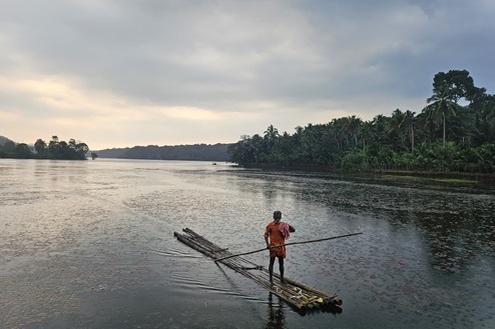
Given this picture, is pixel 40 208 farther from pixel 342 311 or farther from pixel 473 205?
pixel 473 205

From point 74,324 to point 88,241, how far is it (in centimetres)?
1229

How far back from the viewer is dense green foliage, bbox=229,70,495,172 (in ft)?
285

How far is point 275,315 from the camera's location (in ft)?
41.0

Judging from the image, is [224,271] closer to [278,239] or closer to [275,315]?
[278,239]

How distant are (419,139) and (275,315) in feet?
406

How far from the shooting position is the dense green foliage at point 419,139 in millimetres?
86812

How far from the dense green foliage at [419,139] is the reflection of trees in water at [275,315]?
254ft

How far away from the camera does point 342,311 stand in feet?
42.8

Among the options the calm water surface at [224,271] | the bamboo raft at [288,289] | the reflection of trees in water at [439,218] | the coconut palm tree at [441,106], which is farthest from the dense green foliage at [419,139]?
the bamboo raft at [288,289]

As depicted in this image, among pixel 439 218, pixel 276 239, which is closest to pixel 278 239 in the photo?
pixel 276 239

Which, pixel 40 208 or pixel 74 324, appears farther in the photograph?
pixel 40 208

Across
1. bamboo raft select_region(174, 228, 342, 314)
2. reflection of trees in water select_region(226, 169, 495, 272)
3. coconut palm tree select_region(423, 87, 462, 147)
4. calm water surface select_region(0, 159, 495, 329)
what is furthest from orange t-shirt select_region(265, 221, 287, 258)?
coconut palm tree select_region(423, 87, 462, 147)

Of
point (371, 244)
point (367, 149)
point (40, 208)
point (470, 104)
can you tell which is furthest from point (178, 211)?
point (470, 104)

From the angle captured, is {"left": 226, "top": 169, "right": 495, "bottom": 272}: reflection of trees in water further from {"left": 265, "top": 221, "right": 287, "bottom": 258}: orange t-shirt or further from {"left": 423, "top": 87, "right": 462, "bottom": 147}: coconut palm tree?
{"left": 423, "top": 87, "right": 462, "bottom": 147}: coconut palm tree
